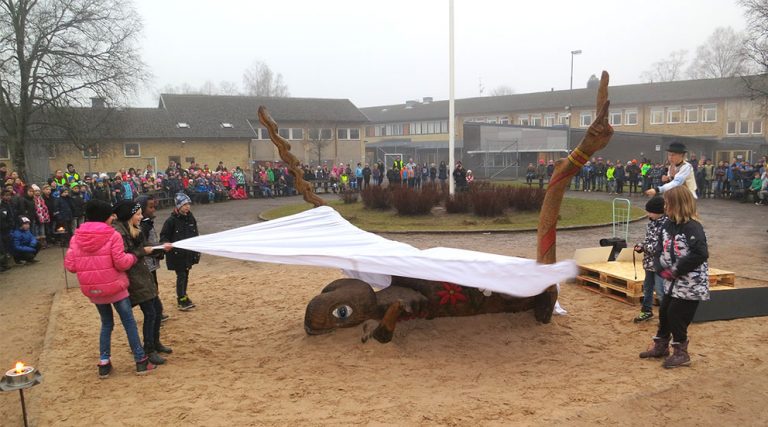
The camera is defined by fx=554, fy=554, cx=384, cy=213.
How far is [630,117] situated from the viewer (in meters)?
54.8

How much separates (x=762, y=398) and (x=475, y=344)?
2.57m

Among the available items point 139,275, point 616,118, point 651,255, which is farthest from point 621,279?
point 616,118

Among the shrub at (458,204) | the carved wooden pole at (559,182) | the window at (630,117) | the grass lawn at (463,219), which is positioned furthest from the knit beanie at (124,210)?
the window at (630,117)

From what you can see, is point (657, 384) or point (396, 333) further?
point (396, 333)

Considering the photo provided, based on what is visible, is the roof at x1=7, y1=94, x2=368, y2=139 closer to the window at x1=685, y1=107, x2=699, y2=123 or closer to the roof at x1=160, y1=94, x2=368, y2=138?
the roof at x1=160, y1=94, x2=368, y2=138

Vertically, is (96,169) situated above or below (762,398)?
above

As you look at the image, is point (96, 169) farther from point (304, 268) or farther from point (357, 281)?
point (357, 281)

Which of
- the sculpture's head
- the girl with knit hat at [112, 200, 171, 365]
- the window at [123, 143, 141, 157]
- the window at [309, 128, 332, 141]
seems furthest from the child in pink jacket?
the window at [309, 128, 332, 141]

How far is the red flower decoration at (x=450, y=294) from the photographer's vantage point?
621cm

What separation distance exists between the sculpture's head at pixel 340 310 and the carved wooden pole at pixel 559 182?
1944mm

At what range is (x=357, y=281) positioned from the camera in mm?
6297

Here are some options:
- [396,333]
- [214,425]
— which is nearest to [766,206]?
[396,333]

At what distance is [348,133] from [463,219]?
36.9 m

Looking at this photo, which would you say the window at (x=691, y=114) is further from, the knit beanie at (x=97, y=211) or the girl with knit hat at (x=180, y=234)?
the knit beanie at (x=97, y=211)
